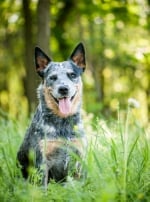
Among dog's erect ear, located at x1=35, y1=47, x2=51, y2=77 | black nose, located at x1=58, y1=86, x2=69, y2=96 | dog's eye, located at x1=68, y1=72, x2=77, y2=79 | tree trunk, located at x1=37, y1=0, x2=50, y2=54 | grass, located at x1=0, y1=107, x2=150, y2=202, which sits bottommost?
grass, located at x1=0, y1=107, x2=150, y2=202

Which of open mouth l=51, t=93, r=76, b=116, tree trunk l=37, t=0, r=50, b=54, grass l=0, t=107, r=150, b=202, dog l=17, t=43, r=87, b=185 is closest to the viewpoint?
grass l=0, t=107, r=150, b=202

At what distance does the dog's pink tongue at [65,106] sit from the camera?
6470 mm

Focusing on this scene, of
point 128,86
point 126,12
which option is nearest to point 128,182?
point 126,12

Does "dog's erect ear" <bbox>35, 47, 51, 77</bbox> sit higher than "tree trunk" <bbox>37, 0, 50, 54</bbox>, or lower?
lower

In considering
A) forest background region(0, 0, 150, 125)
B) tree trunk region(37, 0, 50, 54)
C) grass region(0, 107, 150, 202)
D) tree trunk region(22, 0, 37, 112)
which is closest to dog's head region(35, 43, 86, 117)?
grass region(0, 107, 150, 202)

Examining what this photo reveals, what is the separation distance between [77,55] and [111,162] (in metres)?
2.24

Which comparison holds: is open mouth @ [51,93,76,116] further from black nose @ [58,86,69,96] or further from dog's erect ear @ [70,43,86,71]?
dog's erect ear @ [70,43,86,71]

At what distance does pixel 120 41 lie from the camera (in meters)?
17.7

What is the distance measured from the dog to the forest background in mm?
4957

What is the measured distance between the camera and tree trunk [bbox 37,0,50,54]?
11.7 m

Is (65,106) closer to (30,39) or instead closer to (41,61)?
(41,61)

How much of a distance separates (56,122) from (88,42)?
11537 mm

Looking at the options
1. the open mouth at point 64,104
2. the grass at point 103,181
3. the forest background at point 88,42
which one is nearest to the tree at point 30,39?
the forest background at point 88,42

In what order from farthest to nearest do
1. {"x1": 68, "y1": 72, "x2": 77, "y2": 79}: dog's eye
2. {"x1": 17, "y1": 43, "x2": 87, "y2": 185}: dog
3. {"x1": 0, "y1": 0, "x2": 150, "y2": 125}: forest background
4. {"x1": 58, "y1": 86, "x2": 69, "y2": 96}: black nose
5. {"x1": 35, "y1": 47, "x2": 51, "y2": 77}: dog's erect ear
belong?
{"x1": 0, "y1": 0, "x2": 150, "y2": 125}: forest background → {"x1": 35, "y1": 47, "x2": 51, "y2": 77}: dog's erect ear → {"x1": 68, "y1": 72, "x2": 77, "y2": 79}: dog's eye → {"x1": 58, "y1": 86, "x2": 69, "y2": 96}: black nose → {"x1": 17, "y1": 43, "x2": 87, "y2": 185}: dog
